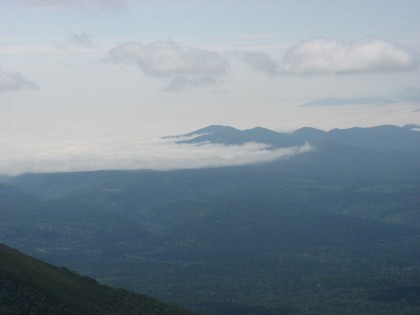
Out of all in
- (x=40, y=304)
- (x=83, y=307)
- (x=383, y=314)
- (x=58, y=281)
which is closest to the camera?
(x=40, y=304)

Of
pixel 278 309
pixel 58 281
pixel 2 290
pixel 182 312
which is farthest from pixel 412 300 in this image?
pixel 2 290

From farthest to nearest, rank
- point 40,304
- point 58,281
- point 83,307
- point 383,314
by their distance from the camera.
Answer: point 383,314 < point 58,281 < point 83,307 < point 40,304

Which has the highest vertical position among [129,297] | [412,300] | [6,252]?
[6,252]

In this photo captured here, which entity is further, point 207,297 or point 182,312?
point 207,297

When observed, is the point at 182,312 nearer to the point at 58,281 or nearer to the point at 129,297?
the point at 129,297

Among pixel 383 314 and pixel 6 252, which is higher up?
pixel 6 252

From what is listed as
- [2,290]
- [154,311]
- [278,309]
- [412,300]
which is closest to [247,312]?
[278,309]
